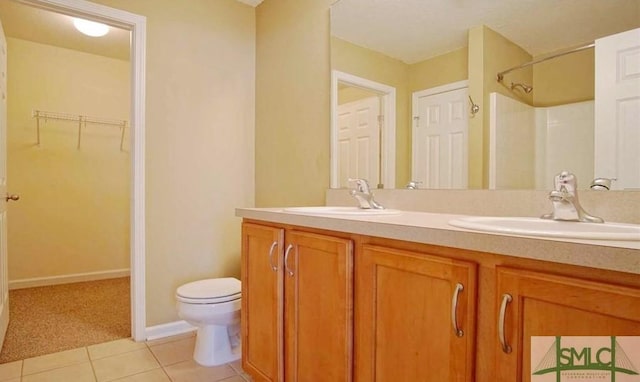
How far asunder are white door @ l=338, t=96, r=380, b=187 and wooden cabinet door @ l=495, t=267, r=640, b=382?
1.14m

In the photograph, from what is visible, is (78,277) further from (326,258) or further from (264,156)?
(326,258)

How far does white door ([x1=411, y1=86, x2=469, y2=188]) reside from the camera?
150 cm

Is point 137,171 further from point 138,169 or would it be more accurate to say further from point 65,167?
point 65,167

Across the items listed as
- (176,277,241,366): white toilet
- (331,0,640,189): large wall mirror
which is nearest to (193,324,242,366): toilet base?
(176,277,241,366): white toilet

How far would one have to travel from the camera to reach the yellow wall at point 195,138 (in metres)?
2.27

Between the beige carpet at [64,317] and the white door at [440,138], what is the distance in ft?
6.98

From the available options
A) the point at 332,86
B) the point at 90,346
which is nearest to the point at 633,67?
the point at 332,86

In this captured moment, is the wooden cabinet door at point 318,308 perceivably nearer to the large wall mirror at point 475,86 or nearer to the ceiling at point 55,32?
the large wall mirror at point 475,86

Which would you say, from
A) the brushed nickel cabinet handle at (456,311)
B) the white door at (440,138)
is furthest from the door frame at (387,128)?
the brushed nickel cabinet handle at (456,311)

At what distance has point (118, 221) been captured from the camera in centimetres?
376

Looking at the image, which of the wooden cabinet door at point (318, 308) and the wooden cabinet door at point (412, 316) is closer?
the wooden cabinet door at point (412, 316)

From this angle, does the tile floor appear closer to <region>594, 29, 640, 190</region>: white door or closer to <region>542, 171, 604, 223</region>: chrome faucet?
<region>542, 171, 604, 223</region>: chrome faucet

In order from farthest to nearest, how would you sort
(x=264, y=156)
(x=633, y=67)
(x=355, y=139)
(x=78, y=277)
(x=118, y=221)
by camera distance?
1. (x=118, y=221)
2. (x=78, y=277)
3. (x=264, y=156)
4. (x=355, y=139)
5. (x=633, y=67)

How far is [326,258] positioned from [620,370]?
791 mm
